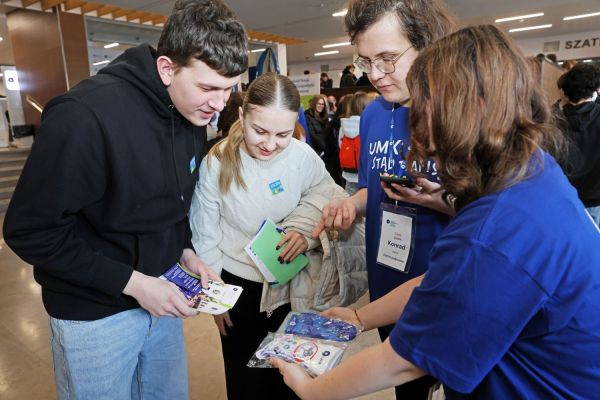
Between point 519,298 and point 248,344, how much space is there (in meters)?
1.20

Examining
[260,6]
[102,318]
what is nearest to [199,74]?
[102,318]

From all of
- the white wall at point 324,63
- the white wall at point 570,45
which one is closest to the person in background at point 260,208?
the white wall at point 570,45

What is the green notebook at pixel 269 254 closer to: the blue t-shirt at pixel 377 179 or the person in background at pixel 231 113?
the blue t-shirt at pixel 377 179

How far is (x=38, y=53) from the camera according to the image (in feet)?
27.9

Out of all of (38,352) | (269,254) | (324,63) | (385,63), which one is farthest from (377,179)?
(324,63)

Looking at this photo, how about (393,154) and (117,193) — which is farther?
(393,154)

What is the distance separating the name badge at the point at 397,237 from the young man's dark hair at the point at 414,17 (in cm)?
47

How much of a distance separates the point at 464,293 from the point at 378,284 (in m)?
0.73

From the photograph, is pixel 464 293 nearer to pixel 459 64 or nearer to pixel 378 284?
pixel 459 64

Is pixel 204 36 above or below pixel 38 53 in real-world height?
below

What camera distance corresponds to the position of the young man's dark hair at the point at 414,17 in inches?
42.2

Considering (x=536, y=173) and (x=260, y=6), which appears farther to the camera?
(x=260, y=6)

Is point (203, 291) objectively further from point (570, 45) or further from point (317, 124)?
point (570, 45)

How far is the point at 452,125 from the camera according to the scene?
0.62 metres
